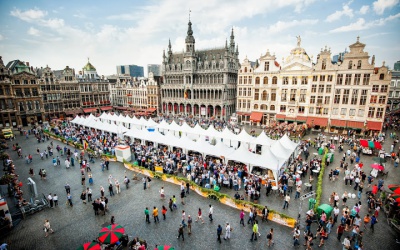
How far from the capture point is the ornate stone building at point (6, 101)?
41.4 meters

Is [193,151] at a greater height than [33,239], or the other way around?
[193,151]

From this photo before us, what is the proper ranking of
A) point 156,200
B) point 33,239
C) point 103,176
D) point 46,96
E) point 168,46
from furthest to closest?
point 168,46 → point 46,96 → point 103,176 → point 156,200 → point 33,239

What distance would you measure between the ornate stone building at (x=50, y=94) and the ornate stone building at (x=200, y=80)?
2787 cm

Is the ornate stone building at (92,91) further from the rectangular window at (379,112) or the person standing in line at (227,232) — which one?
the rectangular window at (379,112)

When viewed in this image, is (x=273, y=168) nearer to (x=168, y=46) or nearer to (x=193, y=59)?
(x=193, y=59)

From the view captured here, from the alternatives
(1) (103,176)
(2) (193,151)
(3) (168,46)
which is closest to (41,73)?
(3) (168,46)

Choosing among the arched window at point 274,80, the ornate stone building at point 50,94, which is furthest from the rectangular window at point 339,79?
the ornate stone building at point 50,94

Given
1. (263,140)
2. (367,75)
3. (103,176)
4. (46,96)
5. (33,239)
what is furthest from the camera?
(46,96)

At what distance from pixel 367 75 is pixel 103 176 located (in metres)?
42.6

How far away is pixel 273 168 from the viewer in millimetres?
18047

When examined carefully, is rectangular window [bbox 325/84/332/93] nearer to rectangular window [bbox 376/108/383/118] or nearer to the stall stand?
rectangular window [bbox 376/108/383/118]

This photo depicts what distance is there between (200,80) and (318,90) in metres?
27.4

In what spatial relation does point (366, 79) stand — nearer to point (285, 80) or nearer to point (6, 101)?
point (285, 80)

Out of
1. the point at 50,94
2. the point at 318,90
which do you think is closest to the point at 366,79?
the point at 318,90
